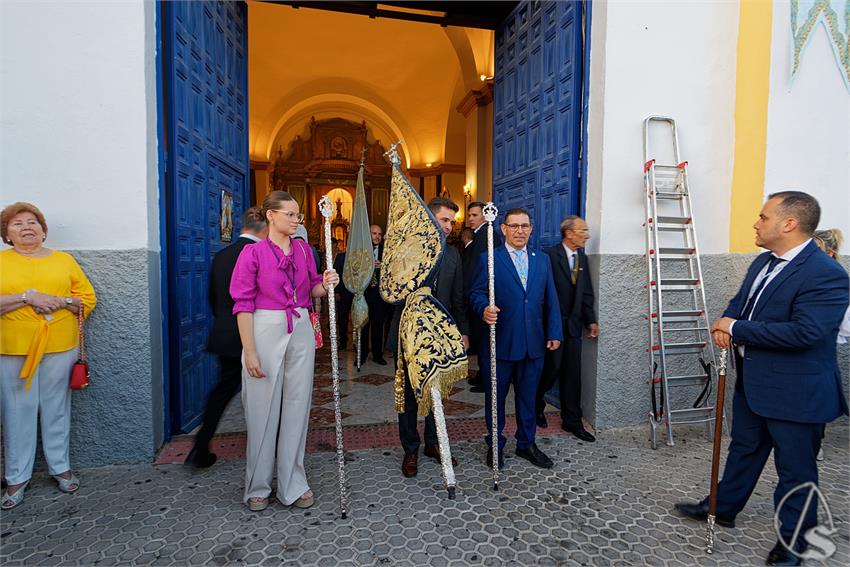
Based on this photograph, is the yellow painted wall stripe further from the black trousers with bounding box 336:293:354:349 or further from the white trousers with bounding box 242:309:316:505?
the black trousers with bounding box 336:293:354:349

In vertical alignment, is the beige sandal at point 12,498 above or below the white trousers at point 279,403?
below

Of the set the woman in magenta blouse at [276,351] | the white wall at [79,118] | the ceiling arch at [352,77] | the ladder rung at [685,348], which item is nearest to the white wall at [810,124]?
the ladder rung at [685,348]

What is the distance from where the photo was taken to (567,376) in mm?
4047

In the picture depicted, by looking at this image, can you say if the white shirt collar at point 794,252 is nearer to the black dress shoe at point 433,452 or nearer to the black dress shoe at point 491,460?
the black dress shoe at point 491,460

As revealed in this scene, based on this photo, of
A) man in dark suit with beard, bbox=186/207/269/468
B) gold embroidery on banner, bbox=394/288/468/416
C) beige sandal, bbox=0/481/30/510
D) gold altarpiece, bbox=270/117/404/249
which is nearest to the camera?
beige sandal, bbox=0/481/30/510

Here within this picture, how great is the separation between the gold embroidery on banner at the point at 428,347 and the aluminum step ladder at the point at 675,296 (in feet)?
6.20

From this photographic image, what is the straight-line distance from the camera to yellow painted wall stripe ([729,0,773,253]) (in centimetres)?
414

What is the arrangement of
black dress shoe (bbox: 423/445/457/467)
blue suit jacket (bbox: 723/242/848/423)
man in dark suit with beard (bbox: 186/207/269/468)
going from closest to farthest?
blue suit jacket (bbox: 723/242/848/423) < man in dark suit with beard (bbox: 186/207/269/468) < black dress shoe (bbox: 423/445/457/467)

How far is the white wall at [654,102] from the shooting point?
13.1ft

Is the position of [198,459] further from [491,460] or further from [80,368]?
[491,460]

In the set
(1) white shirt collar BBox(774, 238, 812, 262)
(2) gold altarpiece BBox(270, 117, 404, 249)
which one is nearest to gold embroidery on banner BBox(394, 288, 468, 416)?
(1) white shirt collar BBox(774, 238, 812, 262)

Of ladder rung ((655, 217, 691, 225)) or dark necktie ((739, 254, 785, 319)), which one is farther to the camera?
ladder rung ((655, 217, 691, 225))

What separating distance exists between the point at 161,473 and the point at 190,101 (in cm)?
290

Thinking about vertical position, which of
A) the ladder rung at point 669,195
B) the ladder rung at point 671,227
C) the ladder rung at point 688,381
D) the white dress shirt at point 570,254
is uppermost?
the ladder rung at point 669,195
